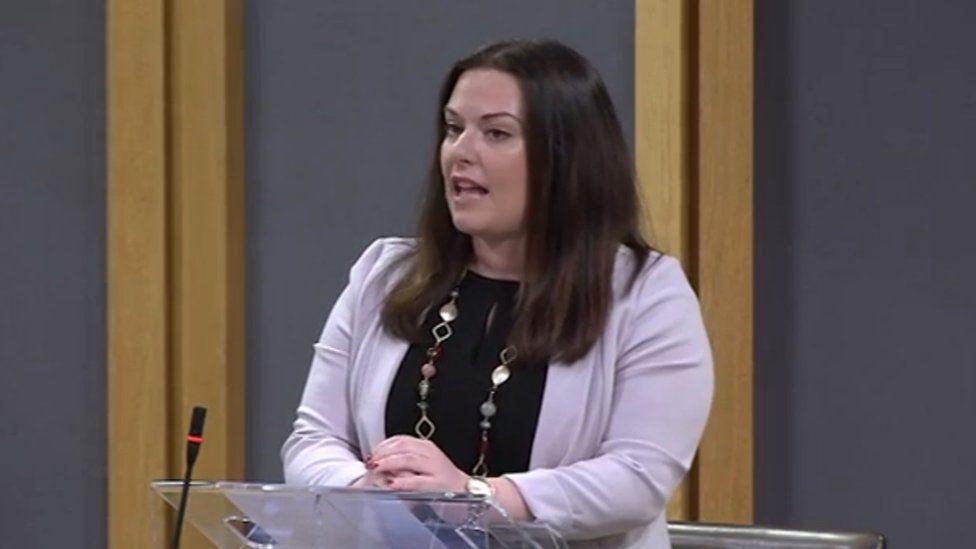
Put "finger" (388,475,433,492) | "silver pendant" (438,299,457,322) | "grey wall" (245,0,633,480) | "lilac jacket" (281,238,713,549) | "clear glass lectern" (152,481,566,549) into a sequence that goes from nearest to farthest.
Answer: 1. "clear glass lectern" (152,481,566,549)
2. "finger" (388,475,433,492)
3. "lilac jacket" (281,238,713,549)
4. "silver pendant" (438,299,457,322)
5. "grey wall" (245,0,633,480)

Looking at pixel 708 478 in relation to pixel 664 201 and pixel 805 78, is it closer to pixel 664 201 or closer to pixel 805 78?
pixel 664 201

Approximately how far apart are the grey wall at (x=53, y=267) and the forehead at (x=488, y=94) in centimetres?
175

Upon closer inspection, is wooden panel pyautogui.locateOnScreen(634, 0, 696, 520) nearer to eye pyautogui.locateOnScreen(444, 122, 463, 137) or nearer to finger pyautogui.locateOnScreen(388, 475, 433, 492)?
eye pyautogui.locateOnScreen(444, 122, 463, 137)

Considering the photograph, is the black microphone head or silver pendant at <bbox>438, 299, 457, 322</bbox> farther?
silver pendant at <bbox>438, 299, 457, 322</bbox>

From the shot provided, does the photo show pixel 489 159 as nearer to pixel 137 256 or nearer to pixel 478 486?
pixel 478 486

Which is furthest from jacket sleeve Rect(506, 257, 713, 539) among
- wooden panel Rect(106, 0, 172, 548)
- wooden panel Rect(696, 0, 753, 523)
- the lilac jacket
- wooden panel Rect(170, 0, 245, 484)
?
wooden panel Rect(106, 0, 172, 548)

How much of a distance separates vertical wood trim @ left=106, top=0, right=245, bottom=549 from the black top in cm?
149

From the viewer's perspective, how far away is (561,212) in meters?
2.29

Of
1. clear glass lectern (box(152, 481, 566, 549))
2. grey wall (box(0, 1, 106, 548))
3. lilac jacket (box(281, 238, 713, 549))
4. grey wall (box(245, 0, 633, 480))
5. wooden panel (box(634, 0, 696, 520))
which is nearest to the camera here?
clear glass lectern (box(152, 481, 566, 549))

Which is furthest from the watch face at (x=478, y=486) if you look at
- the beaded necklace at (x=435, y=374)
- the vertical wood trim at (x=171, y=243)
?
the vertical wood trim at (x=171, y=243)

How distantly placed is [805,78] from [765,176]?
0.20 meters

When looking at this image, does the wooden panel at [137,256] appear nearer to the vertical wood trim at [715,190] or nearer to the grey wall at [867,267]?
the vertical wood trim at [715,190]

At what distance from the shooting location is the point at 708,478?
336 centimetres

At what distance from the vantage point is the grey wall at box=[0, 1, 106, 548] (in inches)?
151
